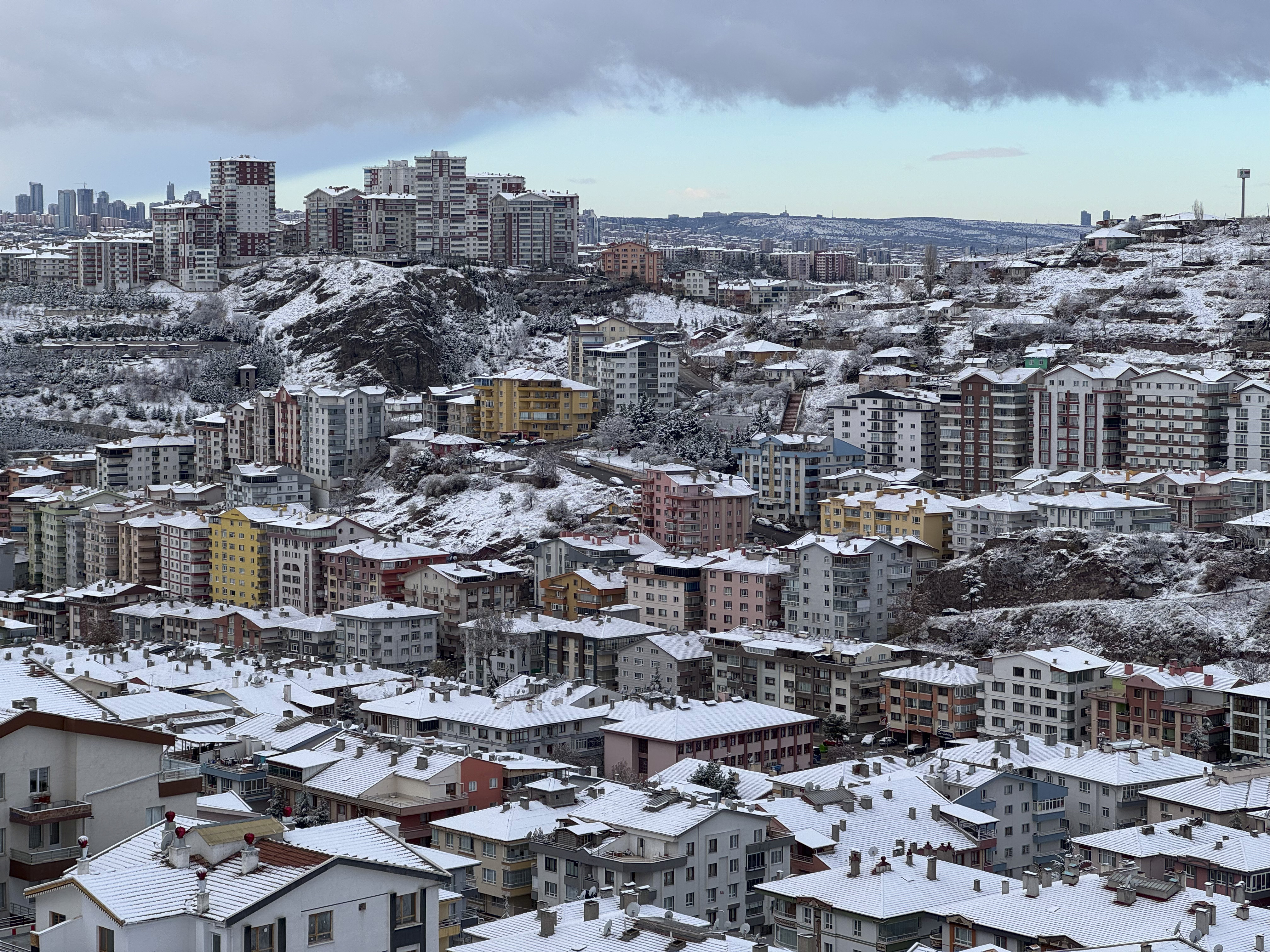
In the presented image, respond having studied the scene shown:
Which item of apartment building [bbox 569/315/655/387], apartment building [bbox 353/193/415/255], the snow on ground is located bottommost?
the snow on ground

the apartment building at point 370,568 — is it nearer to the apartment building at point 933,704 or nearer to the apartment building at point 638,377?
the apartment building at point 638,377

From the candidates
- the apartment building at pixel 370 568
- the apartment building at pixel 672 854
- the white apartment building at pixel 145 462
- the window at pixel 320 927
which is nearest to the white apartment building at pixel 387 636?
the apartment building at pixel 370 568

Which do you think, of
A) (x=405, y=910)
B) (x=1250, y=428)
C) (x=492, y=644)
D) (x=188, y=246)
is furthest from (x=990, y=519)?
(x=188, y=246)

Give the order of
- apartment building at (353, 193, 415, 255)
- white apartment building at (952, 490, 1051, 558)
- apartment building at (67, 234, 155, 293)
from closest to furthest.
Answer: white apartment building at (952, 490, 1051, 558)
apartment building at (353, 193, 415, 255)
apartment building at (67, 234, 155, 293)

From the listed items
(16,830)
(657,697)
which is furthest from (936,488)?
(16,830)

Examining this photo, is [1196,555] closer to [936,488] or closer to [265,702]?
[936,488]

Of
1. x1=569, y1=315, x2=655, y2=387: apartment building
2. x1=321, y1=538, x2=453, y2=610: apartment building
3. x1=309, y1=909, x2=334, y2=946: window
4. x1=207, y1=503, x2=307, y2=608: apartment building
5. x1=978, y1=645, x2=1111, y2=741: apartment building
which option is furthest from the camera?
x1=569, y1=315, x2=655, y2=387: apartment building

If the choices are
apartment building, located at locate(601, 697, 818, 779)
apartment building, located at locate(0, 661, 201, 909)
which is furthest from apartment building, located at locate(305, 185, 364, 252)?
apartment building, located at locate(0, 661, 201, 909)

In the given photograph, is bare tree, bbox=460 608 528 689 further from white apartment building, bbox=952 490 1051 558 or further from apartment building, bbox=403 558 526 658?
white apartment building, bbox=952 490 1051 558

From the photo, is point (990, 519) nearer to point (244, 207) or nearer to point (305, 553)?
point (305, 553)
